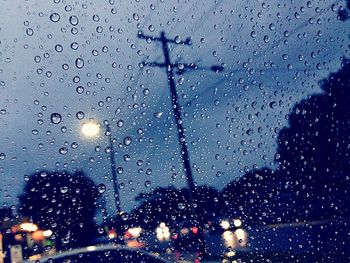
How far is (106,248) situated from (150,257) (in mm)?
→ 271

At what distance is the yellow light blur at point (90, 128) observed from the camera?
6.20 feet

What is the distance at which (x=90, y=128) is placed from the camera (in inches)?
75.3

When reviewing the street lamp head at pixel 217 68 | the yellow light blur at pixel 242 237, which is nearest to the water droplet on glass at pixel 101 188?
the yellow light blur at pixel 242 237

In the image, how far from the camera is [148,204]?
1.89 m

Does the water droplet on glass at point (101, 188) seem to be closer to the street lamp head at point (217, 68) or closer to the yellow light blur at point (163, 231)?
the yellow light blur at point (163, 231)

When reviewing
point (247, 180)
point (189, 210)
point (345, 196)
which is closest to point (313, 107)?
point (345, 196)

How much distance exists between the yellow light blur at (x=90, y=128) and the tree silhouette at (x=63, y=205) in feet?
0.73

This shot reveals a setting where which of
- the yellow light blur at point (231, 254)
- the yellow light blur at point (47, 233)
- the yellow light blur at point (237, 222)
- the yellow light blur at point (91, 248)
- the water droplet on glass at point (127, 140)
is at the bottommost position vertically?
the yellow light blur at point (231, 254)

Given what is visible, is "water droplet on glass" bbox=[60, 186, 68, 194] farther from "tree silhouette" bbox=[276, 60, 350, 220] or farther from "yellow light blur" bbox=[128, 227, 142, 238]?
Answer: "tree silhouette" bbox=[276, 60, 350, 220]

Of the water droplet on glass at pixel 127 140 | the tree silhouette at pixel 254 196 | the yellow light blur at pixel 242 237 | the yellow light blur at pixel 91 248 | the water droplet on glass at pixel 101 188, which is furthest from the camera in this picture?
the yellow light blur at pixel 242 237

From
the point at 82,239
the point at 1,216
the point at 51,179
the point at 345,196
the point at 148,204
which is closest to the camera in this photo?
the point at 1,216

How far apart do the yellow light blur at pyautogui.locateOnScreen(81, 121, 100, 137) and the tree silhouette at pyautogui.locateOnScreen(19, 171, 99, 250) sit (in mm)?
223

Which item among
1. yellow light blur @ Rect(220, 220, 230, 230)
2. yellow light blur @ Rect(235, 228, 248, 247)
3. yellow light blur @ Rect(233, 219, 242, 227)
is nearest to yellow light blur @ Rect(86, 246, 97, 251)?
yellow light blur @ Rect(220, 220, 230, 230)

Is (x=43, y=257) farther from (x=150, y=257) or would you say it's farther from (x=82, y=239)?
(x=150, y=257)
